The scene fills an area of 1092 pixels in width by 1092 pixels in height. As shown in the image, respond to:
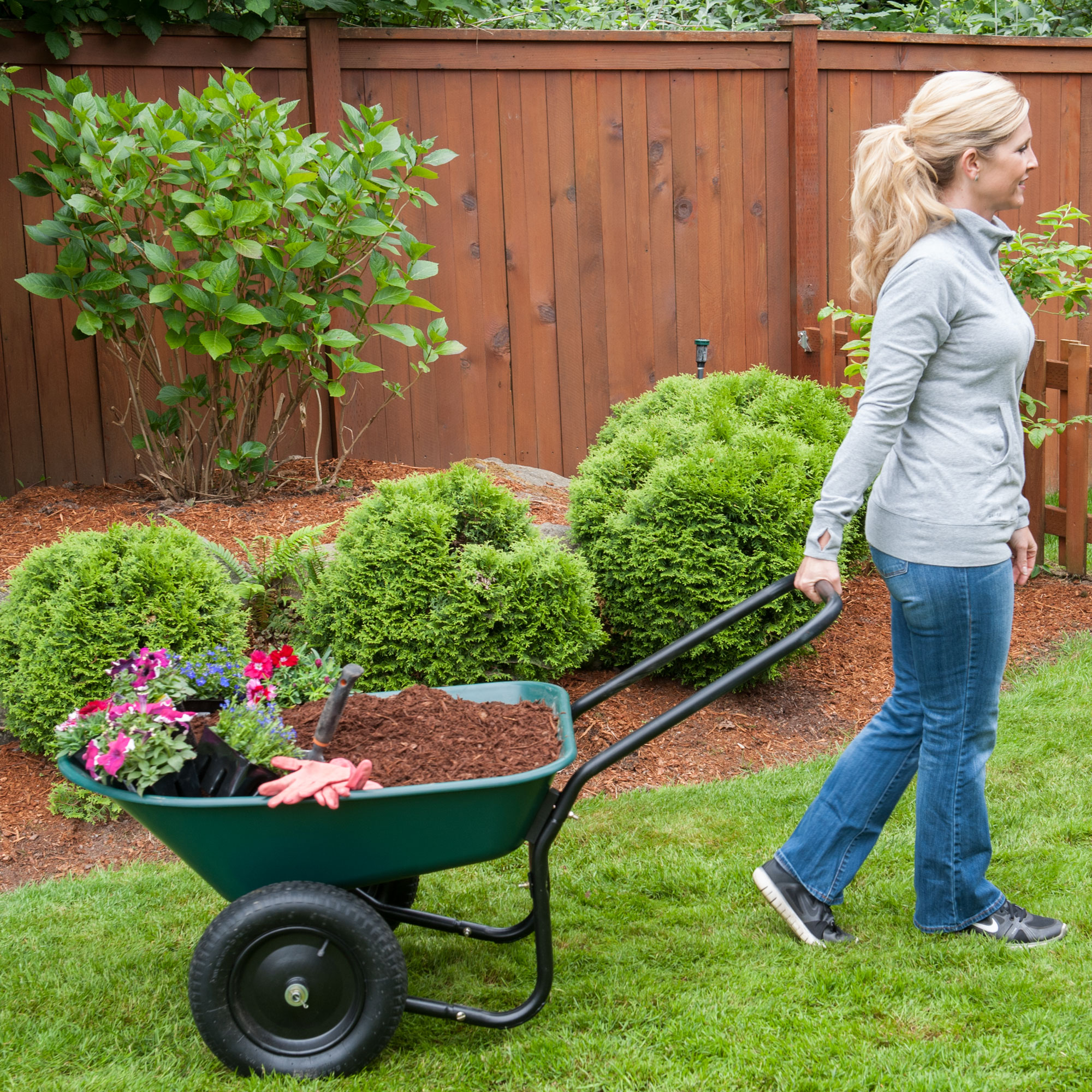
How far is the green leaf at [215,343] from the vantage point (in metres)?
4.26

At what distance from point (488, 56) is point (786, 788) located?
391cm

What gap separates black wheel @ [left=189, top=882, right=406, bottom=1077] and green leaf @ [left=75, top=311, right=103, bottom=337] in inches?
114

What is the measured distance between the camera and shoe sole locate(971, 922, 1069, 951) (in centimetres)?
254

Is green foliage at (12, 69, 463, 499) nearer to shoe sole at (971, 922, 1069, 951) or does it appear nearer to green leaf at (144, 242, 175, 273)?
green leaf at (144, 242, 175, 273)

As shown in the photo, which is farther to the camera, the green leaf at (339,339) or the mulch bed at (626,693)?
the green leaf at (339,339)

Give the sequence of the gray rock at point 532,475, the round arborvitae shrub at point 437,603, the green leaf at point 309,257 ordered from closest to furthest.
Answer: the round arborvitae shrub at point 437,603, the green leaf at point 309,257, the gray rock at point 532,475

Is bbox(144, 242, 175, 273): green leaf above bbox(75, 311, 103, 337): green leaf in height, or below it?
above

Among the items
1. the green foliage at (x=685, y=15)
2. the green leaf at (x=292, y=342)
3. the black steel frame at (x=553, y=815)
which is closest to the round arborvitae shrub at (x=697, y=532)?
the green leaf at (x=292, y=342)

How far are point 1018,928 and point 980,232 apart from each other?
5.11 feet

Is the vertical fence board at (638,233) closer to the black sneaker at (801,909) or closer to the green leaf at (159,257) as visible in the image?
the green leaf at (159,257)

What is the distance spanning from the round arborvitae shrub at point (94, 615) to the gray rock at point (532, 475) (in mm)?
2033

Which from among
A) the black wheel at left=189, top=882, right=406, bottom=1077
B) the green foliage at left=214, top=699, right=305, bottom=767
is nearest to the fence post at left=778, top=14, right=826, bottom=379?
the green foliage at left=214, top=699, right=305, bottom=767

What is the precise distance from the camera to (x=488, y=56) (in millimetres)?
5566

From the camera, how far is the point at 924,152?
236 centimetres
